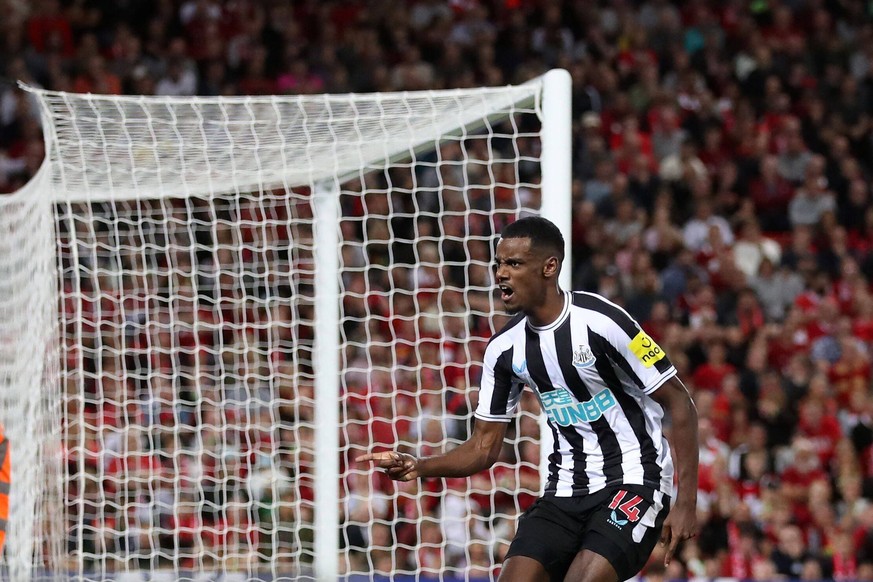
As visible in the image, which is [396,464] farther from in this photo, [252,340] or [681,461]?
[252,340]

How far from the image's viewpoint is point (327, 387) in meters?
7.10

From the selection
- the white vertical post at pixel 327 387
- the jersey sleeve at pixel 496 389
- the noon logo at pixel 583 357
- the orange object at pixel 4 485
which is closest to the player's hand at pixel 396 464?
the jersey sleeve at pixel 496 389

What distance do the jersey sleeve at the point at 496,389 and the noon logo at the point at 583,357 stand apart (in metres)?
0.34

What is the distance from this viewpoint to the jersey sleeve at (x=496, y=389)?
505cm

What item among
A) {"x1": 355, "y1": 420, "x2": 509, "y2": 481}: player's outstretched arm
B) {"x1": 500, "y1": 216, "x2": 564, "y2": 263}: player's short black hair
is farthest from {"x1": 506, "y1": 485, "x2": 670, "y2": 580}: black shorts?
{"x1": 500, "y1": 216, "x2": 564, "y2": 263}: player's short black hair

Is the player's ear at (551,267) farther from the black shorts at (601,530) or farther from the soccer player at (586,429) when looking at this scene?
the black shorts at (601,530)

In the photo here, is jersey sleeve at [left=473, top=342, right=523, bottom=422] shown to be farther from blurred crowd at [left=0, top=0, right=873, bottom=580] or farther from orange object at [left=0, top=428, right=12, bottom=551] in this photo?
orange object at [left=0, top=428, right=12, bottom=551]

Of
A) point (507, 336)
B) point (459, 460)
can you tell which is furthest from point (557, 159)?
point (459, 460)

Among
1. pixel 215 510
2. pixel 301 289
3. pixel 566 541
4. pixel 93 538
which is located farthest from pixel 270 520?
pixel 566 541

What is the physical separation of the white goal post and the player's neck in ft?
3.14

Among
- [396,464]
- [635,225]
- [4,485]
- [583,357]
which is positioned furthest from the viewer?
[635,225]

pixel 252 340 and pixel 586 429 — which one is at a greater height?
pixel 252 340

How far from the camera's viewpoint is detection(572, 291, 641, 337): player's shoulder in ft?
15.5

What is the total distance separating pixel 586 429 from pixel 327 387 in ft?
8.19
